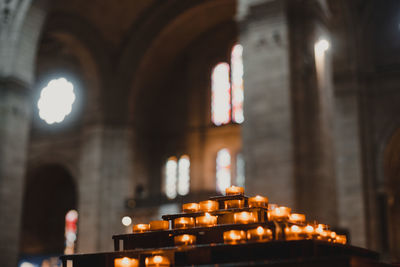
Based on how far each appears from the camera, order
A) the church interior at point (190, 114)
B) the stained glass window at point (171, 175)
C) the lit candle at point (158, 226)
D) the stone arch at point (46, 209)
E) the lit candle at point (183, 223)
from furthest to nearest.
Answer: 1. the stone arch at point (46, 209)
2. the stained glass window at point (171, 175)
3. the church interior at point (190, 114)
4. the lit candle at point (158, 226)
5. the lit candle at point (183, 223)

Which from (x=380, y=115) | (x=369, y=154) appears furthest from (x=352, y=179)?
(x=380, y=115)

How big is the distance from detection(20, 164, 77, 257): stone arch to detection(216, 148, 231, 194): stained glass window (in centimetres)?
877

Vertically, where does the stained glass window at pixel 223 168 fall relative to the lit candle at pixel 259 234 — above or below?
above

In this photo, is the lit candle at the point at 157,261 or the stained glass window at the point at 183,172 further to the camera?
the stained glass window at the point at 183,172

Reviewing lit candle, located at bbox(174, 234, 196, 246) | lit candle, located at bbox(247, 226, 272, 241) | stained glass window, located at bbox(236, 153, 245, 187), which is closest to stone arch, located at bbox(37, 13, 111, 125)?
stained glass window, located at bbox(236, 153, 245, 187)

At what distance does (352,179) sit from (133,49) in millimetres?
11968

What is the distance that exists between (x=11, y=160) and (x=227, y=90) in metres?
12.2

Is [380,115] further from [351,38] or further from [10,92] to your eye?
[10,92]

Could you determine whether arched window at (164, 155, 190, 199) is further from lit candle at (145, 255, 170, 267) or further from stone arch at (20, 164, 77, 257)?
lit candle at (145, 255, 170, 267)

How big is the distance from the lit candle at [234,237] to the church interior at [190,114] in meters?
8.26

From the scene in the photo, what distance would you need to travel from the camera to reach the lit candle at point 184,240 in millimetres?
6859

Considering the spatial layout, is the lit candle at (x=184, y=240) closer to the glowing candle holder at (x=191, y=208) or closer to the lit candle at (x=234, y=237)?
the lit candle at (x=234, y=237)

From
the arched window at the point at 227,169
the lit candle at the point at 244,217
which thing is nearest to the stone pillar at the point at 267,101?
the lit candle at the point at 244,217

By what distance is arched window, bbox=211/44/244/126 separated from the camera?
28328 millimetres
